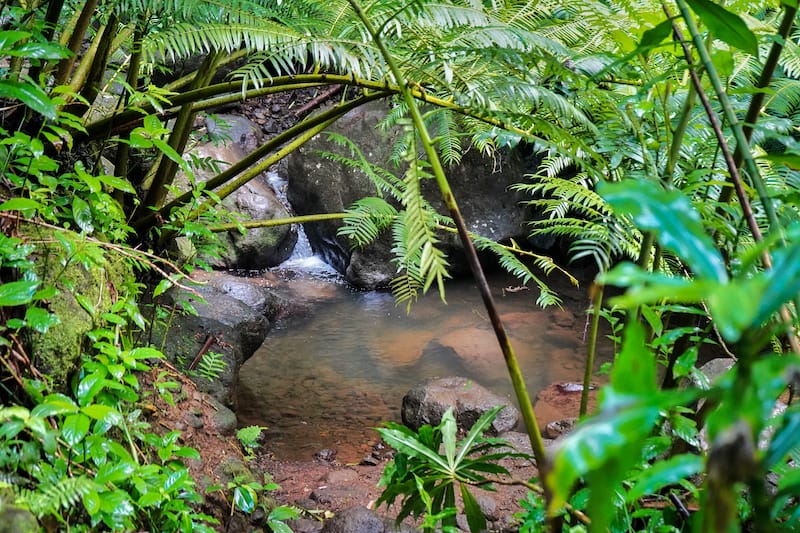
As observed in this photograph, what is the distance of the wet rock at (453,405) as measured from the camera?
346 cm

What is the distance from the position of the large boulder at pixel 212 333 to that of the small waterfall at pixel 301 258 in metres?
2.26

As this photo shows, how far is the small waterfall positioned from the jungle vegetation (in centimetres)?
415

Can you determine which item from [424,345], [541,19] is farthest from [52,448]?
[424,345]

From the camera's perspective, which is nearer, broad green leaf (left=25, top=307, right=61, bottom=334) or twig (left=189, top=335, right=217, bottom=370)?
broad green leaf (left=25, top=307, right=61, bottom=334)

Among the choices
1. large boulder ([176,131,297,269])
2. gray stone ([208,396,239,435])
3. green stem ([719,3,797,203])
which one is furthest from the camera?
large boulder ([176,131,297,269])

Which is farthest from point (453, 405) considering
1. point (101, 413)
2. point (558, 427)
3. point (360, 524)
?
point (101, 413)

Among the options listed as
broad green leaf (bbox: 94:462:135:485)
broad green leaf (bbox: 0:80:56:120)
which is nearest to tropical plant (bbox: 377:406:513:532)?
broad green leaf (bbox: 94:462:135:485)

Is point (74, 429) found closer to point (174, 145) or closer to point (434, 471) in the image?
point (434, 471)

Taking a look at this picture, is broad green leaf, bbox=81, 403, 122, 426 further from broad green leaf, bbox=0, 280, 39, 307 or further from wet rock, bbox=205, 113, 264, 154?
wet rock, bbox=205, 113, 264, 154

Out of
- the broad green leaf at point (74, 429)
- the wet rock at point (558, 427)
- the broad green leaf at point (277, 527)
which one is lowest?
the wet rock at point (558, 427)

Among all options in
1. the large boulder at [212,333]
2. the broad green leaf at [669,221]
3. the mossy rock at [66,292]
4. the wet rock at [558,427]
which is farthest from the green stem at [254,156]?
the wet rock at [558,427]

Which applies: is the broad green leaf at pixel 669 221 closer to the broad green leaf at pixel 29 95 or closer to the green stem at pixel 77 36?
the broad green leaf at pixel 29 95

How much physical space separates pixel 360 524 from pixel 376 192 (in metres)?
4.06

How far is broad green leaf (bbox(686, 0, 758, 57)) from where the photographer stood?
0.66 meters
